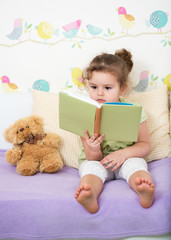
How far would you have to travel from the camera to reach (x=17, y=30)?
1.93m

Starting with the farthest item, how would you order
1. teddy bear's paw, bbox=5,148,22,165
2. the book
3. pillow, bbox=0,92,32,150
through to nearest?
pillow, bbox=0,92,32,150, teddy bear's paw, bbox=5,148,22,165, the book

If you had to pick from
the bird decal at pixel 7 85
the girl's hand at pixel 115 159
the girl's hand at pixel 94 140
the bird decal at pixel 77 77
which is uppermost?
the bird decal at pixel 77 77

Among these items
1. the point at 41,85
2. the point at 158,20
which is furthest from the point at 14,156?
the point at 158,20

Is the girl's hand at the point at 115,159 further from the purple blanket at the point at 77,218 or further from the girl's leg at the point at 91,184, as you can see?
the purple blanket at the point at 77,218

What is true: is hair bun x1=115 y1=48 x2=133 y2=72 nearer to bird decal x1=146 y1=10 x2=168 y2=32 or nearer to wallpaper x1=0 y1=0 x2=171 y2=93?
wallpaper x1=0 y1=0 x2=171 y2=93

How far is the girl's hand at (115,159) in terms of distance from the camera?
134 cm

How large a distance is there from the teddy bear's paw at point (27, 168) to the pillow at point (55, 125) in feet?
0.70

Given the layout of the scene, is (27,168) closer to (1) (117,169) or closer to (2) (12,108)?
(1) (117,169)

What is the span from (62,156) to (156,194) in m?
0.62

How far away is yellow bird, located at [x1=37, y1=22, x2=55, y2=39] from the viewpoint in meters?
1.91

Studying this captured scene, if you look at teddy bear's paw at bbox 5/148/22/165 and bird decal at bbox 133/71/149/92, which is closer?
teddy bear's paw at bbox 5/148/22/165

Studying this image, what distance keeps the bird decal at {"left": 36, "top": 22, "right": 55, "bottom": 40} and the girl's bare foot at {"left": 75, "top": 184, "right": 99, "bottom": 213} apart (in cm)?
121

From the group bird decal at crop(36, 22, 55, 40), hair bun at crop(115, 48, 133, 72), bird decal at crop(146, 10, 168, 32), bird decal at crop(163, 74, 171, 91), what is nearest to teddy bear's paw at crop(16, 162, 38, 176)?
hair bun at crop(115, 48, 133, 72)

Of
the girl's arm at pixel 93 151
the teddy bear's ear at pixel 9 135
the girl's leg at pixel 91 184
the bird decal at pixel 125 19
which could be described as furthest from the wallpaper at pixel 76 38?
the girl's leg at pixel 91 184
